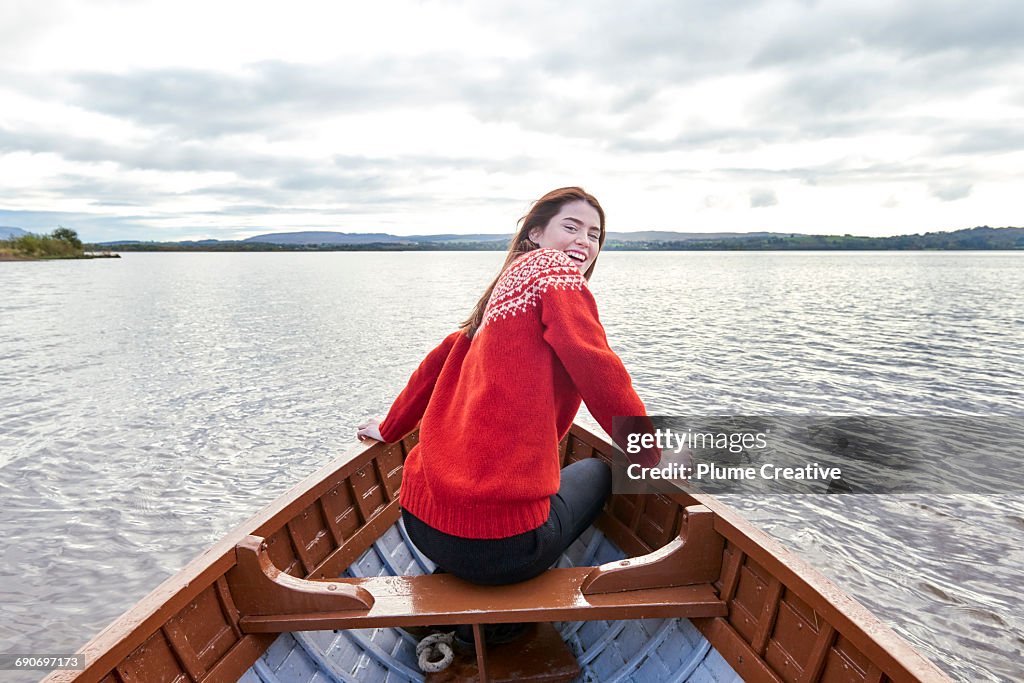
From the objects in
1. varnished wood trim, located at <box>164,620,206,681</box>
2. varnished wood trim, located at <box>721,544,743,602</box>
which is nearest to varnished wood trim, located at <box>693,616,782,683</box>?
varnished wood trim, located at <box>721,544,743,602</box>

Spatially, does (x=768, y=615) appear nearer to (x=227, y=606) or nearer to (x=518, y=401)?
(x=518, y=401)

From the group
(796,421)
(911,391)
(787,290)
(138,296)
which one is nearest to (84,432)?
(796,421)

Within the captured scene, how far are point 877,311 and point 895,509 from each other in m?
26.9

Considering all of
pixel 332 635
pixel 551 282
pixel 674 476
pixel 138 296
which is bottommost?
pixel 138 296

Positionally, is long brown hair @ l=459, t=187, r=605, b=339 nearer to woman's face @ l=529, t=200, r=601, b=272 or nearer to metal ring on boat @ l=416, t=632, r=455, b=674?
woman's face @ l=529, t=200, r=601, b=272

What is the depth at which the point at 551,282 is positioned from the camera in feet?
9.03

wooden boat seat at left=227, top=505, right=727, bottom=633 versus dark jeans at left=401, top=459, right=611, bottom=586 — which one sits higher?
dark jeans at left=401, top=459, right=611, bottom=586

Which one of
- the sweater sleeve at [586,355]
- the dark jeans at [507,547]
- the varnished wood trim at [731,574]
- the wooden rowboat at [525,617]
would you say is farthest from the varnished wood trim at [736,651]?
the sweater sleeve at [586,355]

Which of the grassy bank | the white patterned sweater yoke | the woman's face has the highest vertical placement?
the woman's face

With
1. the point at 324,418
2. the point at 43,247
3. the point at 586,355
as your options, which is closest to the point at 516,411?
the point at 586,355

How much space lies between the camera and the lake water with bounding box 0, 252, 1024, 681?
6867 millimetres

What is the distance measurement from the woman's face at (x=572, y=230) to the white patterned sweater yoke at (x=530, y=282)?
9.4 inches

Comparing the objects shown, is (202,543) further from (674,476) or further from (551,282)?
(551,282)

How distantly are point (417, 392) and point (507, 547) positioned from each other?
1203 mm
